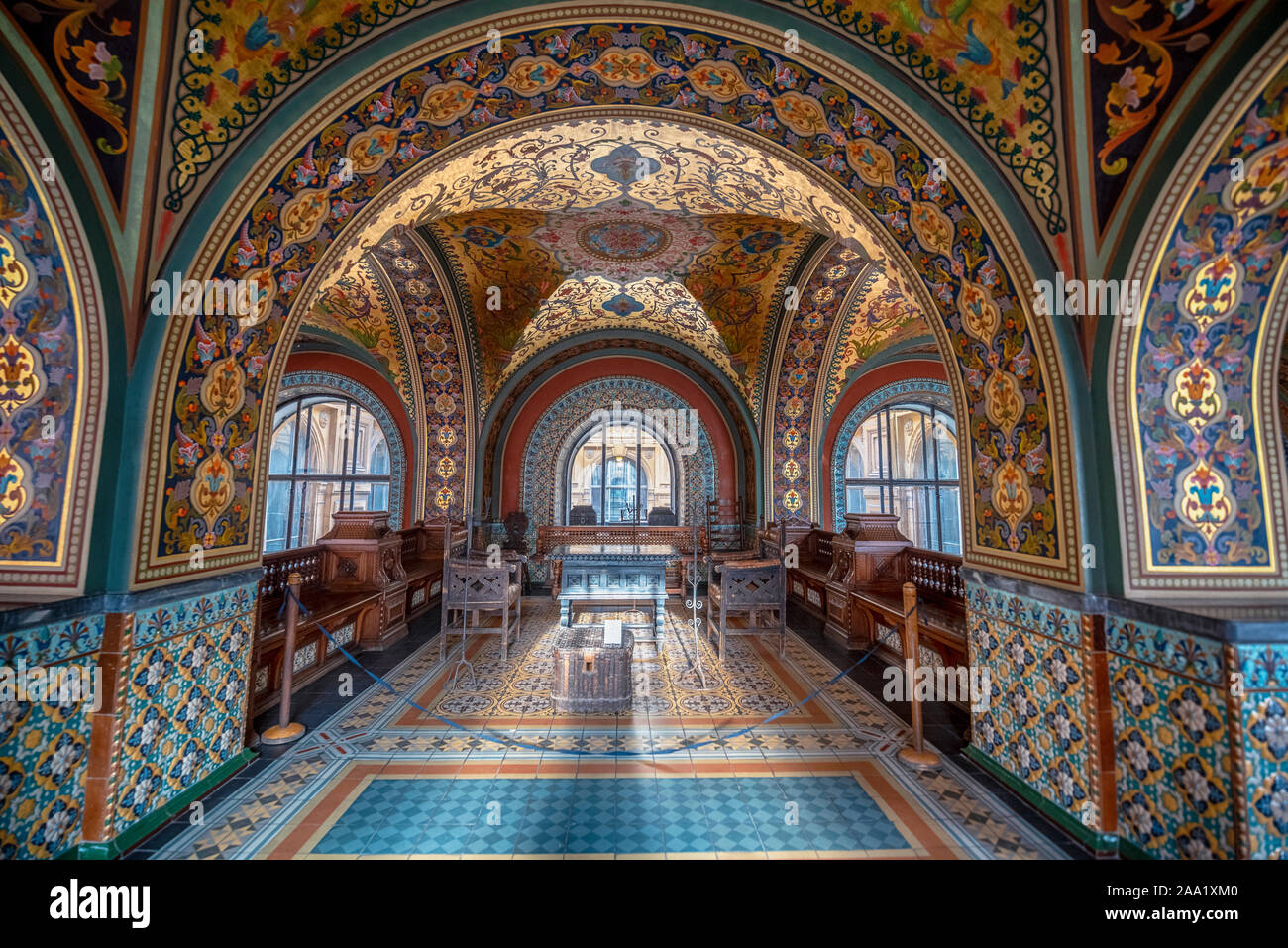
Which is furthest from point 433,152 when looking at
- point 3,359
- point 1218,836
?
point 1218,836

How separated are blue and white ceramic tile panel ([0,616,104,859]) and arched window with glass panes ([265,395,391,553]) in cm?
1042

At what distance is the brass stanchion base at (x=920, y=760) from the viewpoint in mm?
3518

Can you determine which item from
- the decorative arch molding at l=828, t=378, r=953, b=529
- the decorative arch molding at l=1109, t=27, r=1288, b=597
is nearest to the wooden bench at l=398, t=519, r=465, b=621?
the decorative arch molding at l=1109, t=27, r=1288, b=597

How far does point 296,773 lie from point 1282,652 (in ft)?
16.8

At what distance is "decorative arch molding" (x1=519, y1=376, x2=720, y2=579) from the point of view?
11.0 m

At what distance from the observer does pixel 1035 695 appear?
317cm

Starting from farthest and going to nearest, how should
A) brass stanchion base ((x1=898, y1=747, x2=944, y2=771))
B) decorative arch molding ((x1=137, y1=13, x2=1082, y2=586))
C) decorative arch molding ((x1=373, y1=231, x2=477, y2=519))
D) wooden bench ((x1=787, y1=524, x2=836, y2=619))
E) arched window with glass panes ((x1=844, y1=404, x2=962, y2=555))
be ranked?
arched window with glass panes ((x1=844, y1=404, x2=962, y2=555)) → decorative arch molding ((x1=373, y1=231, x2=477, y2=519)) → wooden bench ((x1=787, y1=524, x2=836, y2=619)) → brass stanchion base ((x1=898, y1=747, x2=944, y2=771)) → decorative arch molding ((x1=137, y1=13, x2=1082, y2=586))

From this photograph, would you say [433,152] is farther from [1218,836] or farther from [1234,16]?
[1218,836]

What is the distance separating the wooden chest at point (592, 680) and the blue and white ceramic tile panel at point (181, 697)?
217cm

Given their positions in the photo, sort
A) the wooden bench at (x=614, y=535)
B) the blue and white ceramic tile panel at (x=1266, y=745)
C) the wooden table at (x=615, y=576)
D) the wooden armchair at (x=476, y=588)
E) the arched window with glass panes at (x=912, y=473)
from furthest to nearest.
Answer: the arched window with glass panes at (x=912, y=473) < the wooden bench at (x=614, y=535) < the wooden table at (x=615, y=576) < the wooden armchair at (x=476, y=588) < the blue and white ceramic tile panel at (x=1266, y=745)

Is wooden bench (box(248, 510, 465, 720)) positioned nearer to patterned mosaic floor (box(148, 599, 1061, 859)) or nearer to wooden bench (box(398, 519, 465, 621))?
wooden bench (box(398, 519, 465, 621))

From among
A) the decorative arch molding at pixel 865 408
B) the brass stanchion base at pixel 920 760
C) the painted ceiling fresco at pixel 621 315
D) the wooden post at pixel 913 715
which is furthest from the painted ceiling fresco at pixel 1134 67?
→ the decorative arch molding at pixel 865 408

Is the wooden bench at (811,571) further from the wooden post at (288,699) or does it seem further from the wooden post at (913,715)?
the wooden post at (288,699)

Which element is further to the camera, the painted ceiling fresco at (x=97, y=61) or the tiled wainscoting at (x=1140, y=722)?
the painted ceiling fresco at (x=97, y=61)
